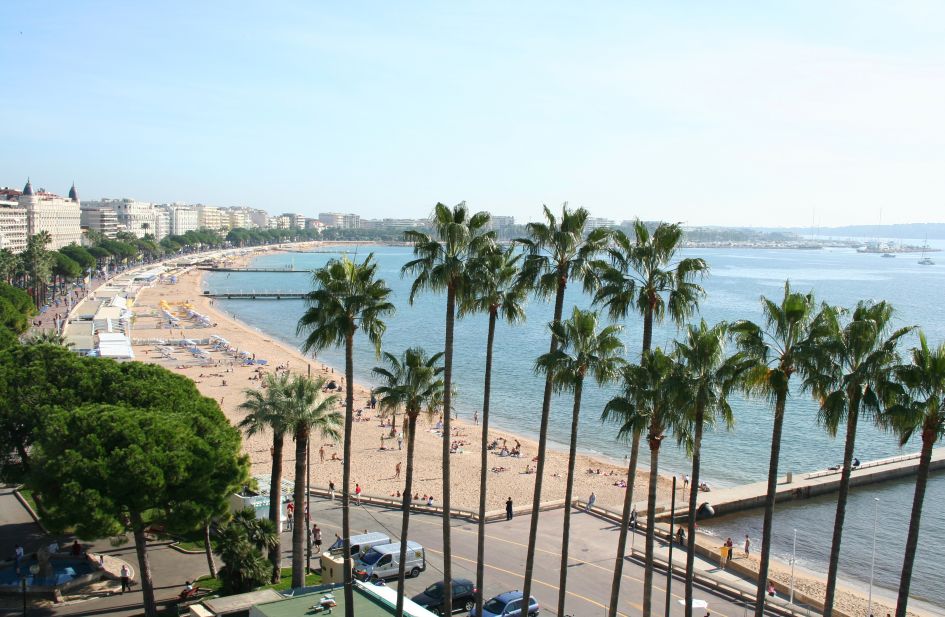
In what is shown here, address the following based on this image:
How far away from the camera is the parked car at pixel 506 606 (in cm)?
2098

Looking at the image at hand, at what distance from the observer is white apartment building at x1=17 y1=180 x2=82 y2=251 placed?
164 m

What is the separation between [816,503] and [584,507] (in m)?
14.6

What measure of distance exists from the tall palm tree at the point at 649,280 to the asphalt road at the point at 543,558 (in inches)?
257

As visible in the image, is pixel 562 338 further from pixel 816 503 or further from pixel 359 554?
pixel 816 503

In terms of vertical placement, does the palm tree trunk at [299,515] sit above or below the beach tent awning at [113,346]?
above

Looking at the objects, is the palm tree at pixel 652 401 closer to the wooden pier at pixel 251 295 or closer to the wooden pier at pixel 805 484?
the wooden pier at pixel 805 484

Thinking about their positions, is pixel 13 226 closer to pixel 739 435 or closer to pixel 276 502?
pixel 739 435

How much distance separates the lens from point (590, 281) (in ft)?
58.1

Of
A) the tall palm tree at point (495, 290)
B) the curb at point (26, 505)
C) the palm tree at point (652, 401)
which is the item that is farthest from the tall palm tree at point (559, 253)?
the curb at point (26, 505)

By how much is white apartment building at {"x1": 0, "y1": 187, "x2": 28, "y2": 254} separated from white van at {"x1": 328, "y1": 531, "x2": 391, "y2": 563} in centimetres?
13236

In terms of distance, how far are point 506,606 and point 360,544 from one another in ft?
20.4

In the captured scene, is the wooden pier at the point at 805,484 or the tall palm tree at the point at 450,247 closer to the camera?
the tall palm tree at the point at 450,247

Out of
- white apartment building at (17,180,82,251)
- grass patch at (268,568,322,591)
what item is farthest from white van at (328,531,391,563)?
white apartment building at (17,180,82,251)

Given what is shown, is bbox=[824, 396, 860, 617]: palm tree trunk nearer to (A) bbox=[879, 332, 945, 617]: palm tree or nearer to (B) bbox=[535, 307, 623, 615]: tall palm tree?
(A) bbox=[879, 332, 945, 617]: palm tree
